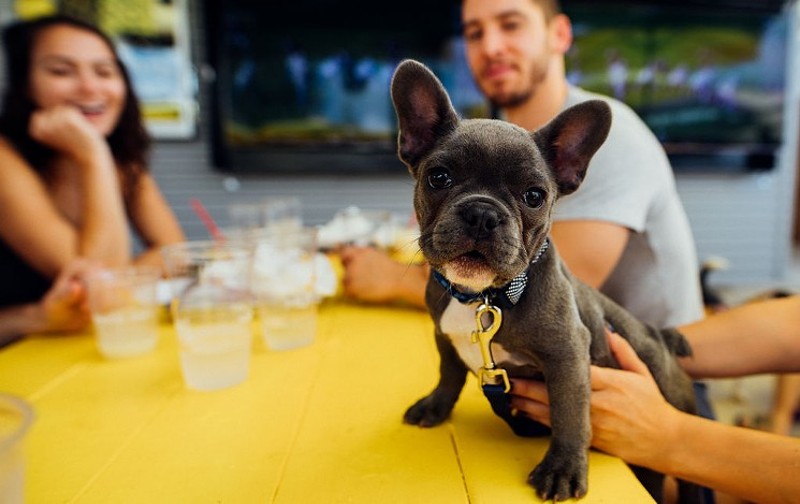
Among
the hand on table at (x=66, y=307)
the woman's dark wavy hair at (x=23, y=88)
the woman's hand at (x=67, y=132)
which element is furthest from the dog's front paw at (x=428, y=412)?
the woman's dark wavy hair at (x=23, y=88)

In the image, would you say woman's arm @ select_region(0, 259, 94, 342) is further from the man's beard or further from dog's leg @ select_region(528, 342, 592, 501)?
the man's beard

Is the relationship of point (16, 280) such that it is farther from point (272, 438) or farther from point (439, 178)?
point (439, 178)

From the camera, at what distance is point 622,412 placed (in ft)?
2.46

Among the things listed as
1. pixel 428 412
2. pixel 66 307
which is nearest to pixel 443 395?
pixel 428 412

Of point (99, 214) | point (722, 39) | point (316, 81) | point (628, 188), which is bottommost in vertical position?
point (99, 214)

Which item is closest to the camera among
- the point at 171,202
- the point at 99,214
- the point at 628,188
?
the point at 628,188

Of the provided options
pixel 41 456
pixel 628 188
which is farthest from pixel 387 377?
pixel 628 188

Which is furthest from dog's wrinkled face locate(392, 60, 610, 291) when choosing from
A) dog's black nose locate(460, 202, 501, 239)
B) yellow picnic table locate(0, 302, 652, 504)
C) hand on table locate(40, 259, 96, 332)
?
hand on table locate(40, 259, 96, 332)

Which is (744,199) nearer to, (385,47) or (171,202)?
(385,47)

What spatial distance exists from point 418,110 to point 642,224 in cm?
68

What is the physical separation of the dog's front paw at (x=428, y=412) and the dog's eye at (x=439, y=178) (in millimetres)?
314

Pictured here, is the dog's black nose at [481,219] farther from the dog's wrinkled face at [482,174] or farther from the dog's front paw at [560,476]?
the dog's front paw at [560,476]

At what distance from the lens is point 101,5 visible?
3.50 metres

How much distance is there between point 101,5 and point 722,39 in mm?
4145
